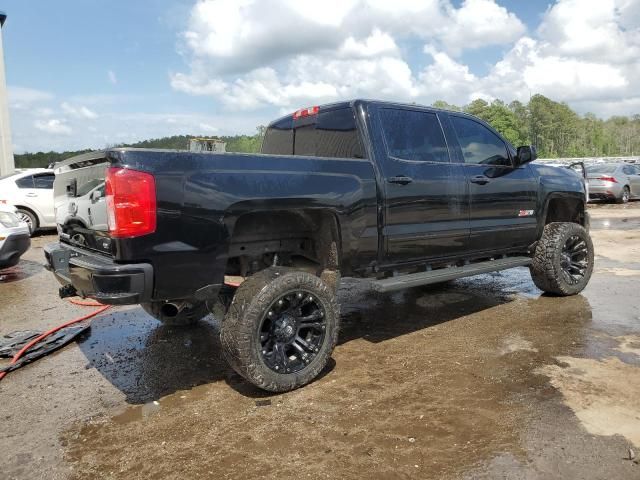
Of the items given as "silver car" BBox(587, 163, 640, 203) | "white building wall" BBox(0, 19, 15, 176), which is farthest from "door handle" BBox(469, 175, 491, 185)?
"white building wall" BBox(0, 19, 15, 176)

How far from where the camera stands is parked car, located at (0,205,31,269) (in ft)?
23.0

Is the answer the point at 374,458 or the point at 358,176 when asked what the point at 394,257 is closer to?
the point at 358,176

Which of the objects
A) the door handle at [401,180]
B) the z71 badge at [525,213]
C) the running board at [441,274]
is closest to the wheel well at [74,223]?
the running board at [441,274]

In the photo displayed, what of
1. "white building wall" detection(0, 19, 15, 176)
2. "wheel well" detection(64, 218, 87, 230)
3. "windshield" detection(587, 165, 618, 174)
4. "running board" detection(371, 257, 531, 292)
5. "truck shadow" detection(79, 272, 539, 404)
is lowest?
"truck shadow" detection(79, 272, 539, 404)

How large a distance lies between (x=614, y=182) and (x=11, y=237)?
18388 millimetres

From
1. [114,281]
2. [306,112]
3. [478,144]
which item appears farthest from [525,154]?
[114,281]

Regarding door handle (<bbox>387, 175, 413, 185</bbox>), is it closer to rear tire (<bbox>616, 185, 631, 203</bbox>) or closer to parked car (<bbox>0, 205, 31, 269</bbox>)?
parked car (<bbox>0, 205, 31, 269</bbox>)

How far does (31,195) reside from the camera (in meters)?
11.7

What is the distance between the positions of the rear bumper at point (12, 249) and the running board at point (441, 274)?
5508 mm

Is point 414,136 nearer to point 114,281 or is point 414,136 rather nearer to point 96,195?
point 96,195

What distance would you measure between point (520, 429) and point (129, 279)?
7.97 feet

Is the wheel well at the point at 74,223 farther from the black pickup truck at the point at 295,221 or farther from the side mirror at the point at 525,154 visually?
the side mirror at the point at 525,154

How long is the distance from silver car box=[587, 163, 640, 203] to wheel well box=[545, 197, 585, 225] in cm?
1370

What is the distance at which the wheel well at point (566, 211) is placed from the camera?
20.2 feet
